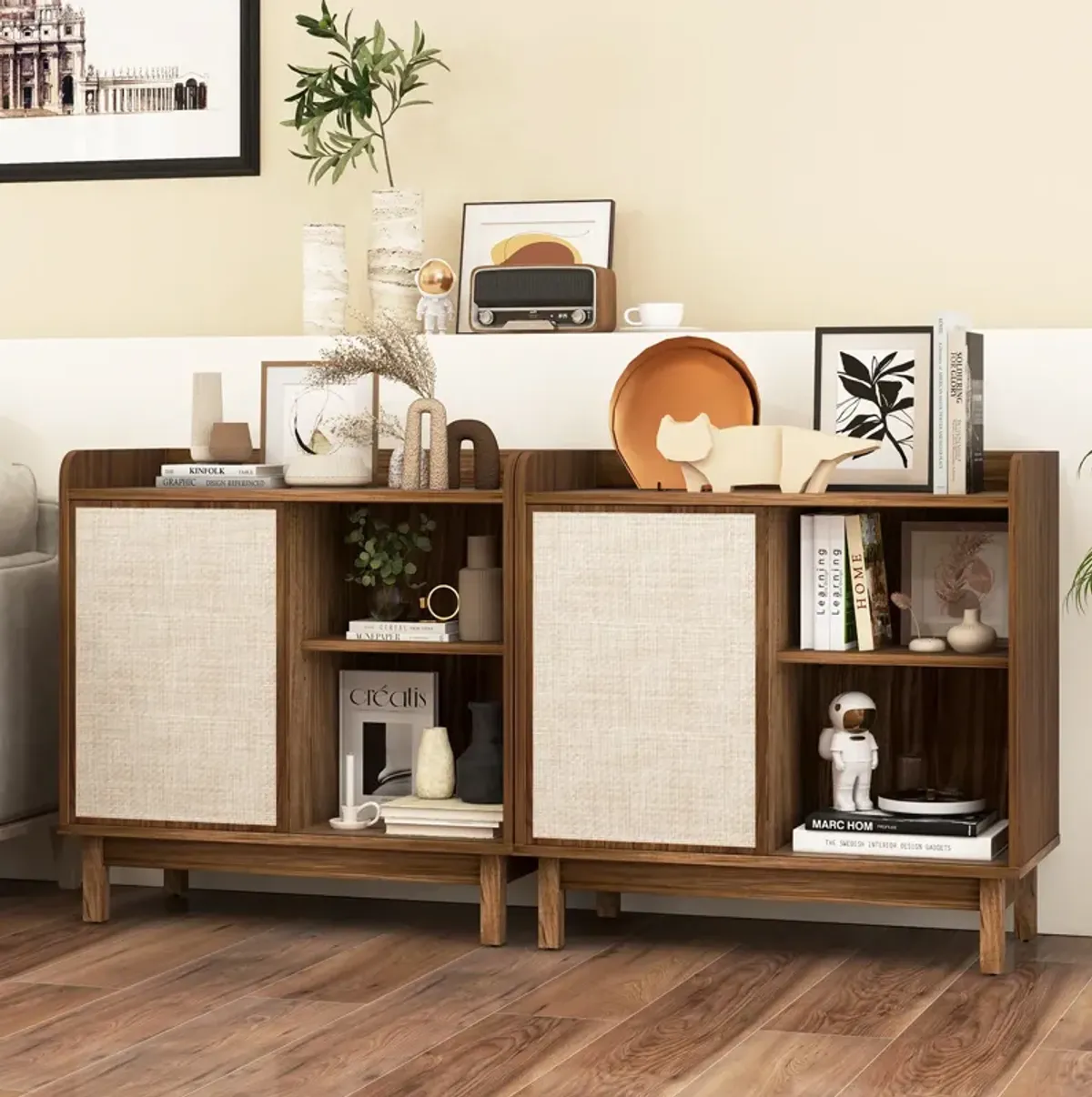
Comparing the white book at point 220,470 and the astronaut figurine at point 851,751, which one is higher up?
the white book at point 220,470

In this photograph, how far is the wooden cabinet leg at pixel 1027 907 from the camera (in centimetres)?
366

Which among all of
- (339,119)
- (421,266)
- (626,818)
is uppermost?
(339,119)

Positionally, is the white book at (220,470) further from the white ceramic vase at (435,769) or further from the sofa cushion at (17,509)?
the white ceramic vase at (435,769)

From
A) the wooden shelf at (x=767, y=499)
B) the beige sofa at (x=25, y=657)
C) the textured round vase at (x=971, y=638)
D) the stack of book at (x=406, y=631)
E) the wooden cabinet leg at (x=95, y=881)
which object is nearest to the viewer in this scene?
the wooden shelf at (x=767, y=499)

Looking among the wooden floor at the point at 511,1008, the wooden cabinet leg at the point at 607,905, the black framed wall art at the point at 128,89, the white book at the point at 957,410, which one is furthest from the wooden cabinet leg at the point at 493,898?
the black framed wall art at the point at 128,89

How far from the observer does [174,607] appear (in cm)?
371

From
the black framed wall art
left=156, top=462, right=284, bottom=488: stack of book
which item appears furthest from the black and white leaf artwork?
the black framed wall art

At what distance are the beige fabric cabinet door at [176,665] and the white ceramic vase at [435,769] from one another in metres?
0.27

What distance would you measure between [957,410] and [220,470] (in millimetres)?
1372

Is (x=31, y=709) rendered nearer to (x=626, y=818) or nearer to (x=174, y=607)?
(x=174, y=607)

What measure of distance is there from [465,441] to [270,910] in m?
1.00

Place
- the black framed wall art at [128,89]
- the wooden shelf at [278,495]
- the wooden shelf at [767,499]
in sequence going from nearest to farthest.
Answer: the wooden shelf at [767,499] < the wooden shelf at [278,495] < the black framed wall art at [128,89]

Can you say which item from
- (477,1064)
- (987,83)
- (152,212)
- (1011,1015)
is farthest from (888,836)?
(152,212)

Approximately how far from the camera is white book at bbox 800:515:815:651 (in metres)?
3.52
